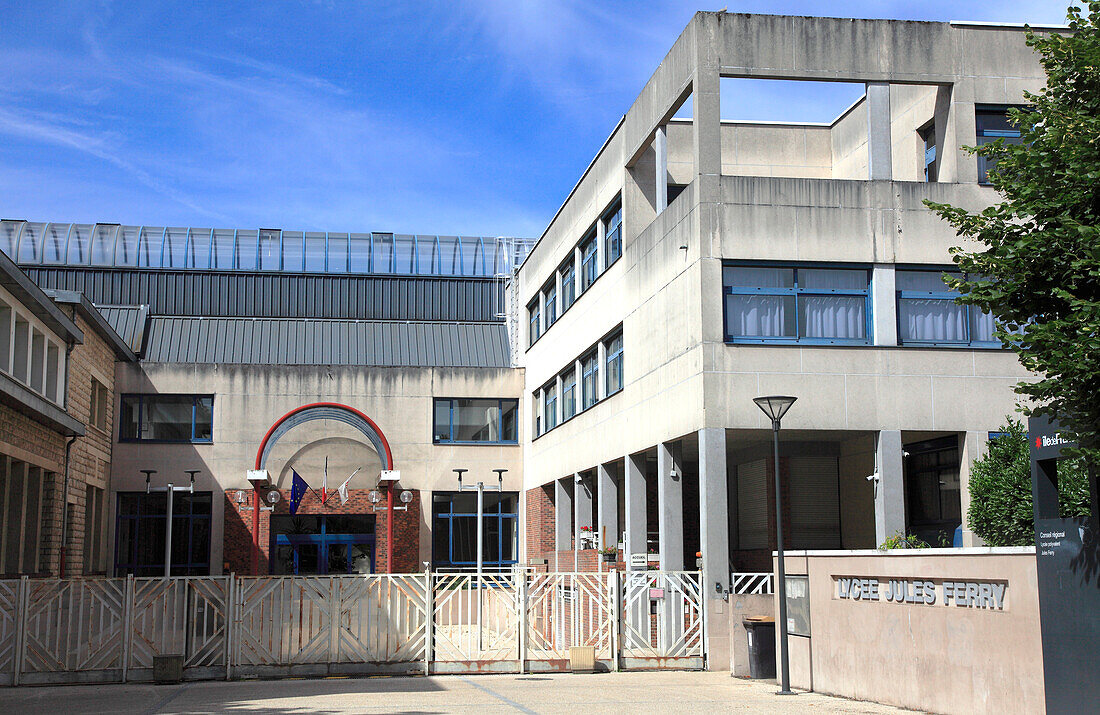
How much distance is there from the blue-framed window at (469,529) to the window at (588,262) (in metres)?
10.5

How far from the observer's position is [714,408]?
2075cm

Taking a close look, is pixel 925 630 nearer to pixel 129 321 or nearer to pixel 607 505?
pixel 607 505

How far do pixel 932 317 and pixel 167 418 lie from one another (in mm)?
24843

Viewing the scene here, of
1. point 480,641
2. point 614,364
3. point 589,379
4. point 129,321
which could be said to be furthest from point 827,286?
point 129,321

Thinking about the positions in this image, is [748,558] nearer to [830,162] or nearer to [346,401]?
[830,162]

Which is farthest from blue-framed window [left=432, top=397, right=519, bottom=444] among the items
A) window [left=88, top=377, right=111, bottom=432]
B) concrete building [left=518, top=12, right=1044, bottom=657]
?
concrete building [left=518, top=12, right=1044, bottom=657]

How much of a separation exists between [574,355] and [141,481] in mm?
14696

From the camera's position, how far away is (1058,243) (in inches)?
384

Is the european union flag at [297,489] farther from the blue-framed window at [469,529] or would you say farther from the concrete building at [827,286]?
the concrete building at [827,286]

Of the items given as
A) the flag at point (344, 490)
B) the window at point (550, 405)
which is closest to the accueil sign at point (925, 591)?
the window at point (550, 405)

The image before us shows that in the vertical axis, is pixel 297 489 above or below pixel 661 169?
below

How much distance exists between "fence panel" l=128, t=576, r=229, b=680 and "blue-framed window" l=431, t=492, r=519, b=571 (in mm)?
18968

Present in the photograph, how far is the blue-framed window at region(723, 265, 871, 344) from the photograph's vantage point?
21.4 meters

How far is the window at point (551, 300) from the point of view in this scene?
3475cm
